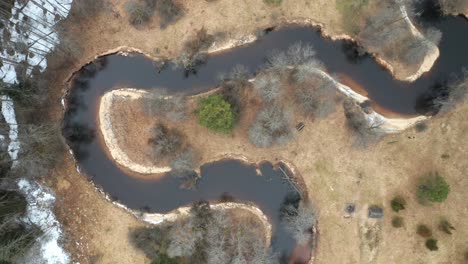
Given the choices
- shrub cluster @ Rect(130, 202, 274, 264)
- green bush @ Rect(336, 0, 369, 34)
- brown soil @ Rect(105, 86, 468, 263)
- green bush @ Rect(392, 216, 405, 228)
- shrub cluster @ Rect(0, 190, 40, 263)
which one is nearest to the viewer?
shrub cluster @ Rect(0, 190, 40, 263)

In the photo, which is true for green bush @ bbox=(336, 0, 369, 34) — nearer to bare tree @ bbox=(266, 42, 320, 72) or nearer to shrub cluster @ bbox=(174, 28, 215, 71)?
bare tree @ bbox=(266, 42, 320, 72)

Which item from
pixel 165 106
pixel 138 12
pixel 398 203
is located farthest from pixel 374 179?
pixel 138 12

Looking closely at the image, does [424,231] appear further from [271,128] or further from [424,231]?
[271,128]

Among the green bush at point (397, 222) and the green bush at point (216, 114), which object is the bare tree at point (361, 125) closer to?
the green bush at point (397, 222)

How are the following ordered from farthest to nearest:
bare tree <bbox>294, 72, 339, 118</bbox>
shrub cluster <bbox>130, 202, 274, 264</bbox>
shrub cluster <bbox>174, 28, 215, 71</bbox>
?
shrub cluster <bbox>174, 28, 215, 71</bbox> → bare tree <bbox>294, 72, 339, 118</bbox> → shrub cluster <bbox>130, 202, 274, 264</bbox>

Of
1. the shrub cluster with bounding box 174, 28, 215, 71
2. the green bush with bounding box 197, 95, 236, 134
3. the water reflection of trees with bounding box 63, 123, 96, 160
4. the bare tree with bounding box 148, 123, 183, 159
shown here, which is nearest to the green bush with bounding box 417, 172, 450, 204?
the green bush with bounding box 197, 95, 236, 134

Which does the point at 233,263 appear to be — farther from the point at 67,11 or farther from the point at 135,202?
the point at 67,11
